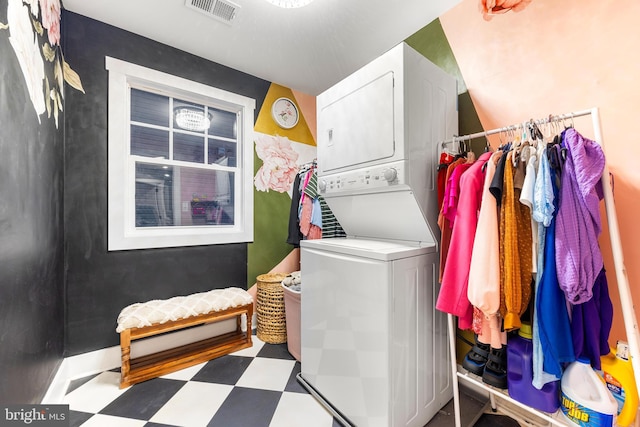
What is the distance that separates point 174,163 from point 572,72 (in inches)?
109

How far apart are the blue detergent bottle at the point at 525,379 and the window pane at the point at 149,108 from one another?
112 inches

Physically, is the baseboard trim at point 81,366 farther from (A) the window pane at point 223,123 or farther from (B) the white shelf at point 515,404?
(B) the white shelf at point 515,404

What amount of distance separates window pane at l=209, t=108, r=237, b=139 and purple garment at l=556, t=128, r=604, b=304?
2552mm

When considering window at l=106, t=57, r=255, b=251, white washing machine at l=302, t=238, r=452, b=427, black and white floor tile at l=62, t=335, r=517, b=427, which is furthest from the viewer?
window at l=106, t=57, r=255, b=251

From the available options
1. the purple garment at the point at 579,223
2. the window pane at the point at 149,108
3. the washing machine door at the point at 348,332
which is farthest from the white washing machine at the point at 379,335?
the window pane at the point at 149,108

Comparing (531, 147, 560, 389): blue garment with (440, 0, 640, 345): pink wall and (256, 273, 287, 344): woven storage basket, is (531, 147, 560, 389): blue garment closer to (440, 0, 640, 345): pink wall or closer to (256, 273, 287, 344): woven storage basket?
(440, 0, 640, 345): pink wall

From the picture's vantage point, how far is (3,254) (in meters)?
1.01

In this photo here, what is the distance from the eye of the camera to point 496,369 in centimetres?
116

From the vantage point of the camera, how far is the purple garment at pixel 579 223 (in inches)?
34.9

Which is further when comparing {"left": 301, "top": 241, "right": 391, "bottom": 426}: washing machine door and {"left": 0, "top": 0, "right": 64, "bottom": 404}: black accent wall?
{"left": 301, "top": 241, "right": 391, "bottom": 426}: washing machine door

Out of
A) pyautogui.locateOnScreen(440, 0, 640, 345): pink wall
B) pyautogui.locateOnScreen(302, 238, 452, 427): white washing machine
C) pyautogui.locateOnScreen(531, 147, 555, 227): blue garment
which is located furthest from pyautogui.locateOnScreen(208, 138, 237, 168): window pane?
pyautogui.locateOnScreen(531, 147, 555, 227): blue garment

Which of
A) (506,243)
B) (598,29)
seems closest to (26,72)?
(506,243)

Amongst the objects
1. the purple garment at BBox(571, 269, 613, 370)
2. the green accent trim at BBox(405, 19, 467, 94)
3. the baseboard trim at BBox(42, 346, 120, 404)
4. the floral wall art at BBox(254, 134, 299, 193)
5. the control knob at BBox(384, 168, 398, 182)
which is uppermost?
the green accent trim at BBox(405, 19, 467, 94)

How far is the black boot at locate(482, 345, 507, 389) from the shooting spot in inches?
44.7
